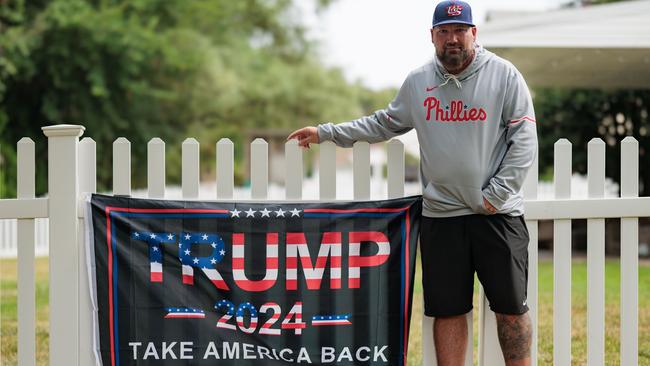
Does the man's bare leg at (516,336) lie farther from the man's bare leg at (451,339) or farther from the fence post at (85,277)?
the fence post at (85,277)

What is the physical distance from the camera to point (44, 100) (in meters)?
20.8

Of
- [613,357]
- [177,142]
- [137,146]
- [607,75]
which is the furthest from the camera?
[177,142]

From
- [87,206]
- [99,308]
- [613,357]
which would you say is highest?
[87,206]

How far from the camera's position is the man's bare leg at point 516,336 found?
3855mm

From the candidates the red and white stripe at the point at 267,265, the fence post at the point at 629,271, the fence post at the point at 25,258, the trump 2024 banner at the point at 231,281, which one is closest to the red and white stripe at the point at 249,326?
the trump 2024 banner at the point at 231,281

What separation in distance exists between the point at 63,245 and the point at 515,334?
7.76 ft

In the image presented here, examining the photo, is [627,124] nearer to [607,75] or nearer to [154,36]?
[607,75]

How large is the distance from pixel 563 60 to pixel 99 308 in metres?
9.90

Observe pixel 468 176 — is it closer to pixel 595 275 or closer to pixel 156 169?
pixel 595 275

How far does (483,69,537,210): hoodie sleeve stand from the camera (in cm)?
367

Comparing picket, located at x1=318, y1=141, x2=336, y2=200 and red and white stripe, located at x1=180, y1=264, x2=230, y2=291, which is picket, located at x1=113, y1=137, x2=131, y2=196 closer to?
red and white stripe, located at x1=180, y1=264, x2=230, y2=291

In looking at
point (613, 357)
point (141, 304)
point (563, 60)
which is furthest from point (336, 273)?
point (563, 60)

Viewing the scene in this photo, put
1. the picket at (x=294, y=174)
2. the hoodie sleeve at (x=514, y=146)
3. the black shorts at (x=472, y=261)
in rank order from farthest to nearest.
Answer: the picket at (x=294, y=174), the black shorts at (x=472, y=261), the hoodie sleeve at (x=514, y=146)

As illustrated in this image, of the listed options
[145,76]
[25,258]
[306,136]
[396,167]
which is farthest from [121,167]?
[145,76]
